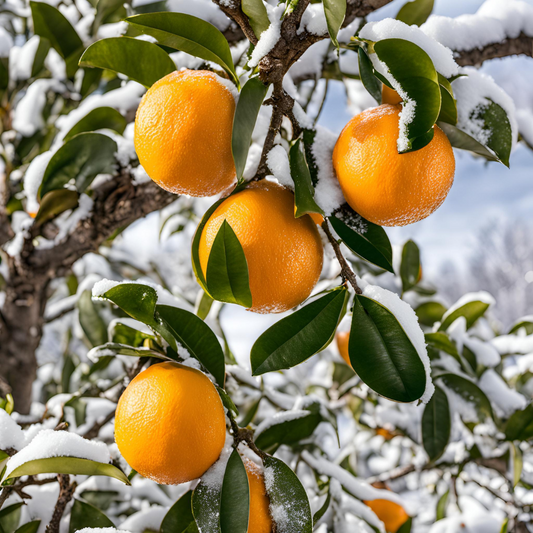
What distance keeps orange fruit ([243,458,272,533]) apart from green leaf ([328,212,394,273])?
0.24 m

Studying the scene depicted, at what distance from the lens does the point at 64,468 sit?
0.38 meters

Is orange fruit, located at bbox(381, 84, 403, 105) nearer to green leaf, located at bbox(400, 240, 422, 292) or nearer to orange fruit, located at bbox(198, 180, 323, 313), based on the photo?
orange fruit, located at bbox(198, 180, 323, 313)

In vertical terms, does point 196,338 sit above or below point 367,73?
below

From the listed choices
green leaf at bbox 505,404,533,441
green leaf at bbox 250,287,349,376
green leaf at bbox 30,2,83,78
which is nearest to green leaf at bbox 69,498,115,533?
green leaf at bbox 250,287,349,376

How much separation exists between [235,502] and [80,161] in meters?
0.51

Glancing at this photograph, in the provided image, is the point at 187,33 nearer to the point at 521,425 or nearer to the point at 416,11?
the point at 416,11

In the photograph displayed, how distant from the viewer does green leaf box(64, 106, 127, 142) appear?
2.12 feet

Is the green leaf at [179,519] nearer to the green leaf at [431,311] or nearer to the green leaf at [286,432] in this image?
the green leaf at [286,432]

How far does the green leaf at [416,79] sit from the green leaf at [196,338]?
0.81 feet

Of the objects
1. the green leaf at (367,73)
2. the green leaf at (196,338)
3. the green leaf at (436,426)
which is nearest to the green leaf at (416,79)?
the green leaf at (367,73)

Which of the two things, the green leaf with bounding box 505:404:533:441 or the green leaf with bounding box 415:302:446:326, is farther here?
the green leaf with bounding box 415:302:446:326

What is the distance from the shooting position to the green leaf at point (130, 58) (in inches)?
15.1

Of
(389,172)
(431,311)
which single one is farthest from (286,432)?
Answer: (431,311)

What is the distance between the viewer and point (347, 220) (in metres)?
0.38
